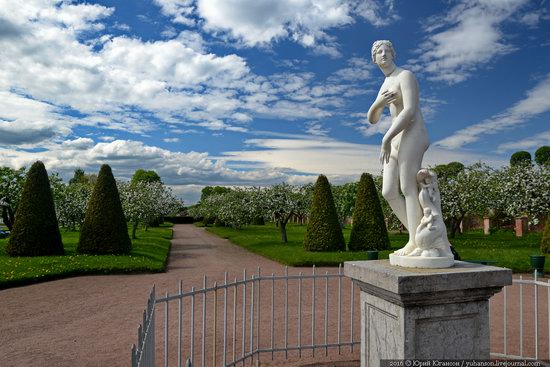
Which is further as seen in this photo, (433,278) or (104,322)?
(104,322)

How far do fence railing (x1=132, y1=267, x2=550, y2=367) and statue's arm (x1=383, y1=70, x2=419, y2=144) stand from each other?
2976mm

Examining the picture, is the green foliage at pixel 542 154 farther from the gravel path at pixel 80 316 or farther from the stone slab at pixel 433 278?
the stone slab at pixel 433 278

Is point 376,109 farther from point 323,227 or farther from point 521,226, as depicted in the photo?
point 521,226

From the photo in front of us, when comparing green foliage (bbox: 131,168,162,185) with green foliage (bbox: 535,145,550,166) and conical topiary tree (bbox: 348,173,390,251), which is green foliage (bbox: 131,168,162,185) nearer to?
conical topiary tree (bbox: 348,173,390,251)

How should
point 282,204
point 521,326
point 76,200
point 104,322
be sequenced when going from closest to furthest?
point 521,326
point 104,322
point 282,204
point 76,200

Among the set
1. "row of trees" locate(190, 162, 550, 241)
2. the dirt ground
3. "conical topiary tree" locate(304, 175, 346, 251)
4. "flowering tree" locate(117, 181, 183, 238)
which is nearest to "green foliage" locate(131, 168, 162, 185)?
"flowering tree" locate(117, 181, 183, 238)

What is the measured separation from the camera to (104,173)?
20422mm

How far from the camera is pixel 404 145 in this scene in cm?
455

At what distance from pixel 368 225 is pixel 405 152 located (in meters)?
17.5

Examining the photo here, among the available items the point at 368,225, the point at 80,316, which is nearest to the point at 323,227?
the point at 368,225

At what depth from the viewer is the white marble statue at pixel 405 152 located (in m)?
4.45

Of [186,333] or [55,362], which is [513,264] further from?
[55,362]

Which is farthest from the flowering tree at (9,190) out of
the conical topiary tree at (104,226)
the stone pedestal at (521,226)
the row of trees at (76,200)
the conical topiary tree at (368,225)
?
the stone pedestal at (521,226)

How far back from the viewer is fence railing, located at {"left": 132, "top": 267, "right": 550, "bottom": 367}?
20.2ft
